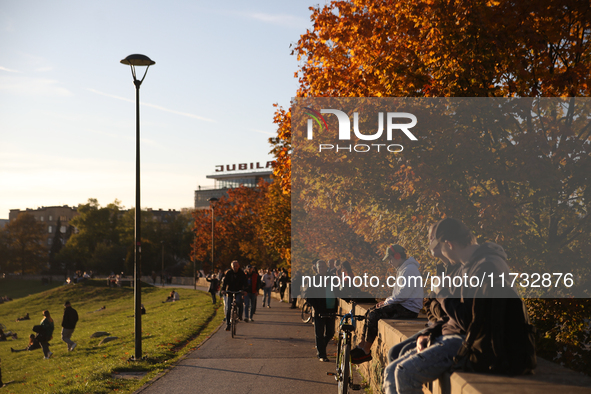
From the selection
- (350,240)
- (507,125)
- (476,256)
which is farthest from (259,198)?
(476,256)

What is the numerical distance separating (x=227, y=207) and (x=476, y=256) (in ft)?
169

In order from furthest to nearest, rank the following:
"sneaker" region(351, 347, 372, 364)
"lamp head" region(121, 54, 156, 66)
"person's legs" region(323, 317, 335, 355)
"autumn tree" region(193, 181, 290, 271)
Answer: "autumn tree" region(193, 181, 290, 271) < "lamp head" region(121, 54, 156, 66) < "person's legs" region(323, 317, 335, 355) < "sneaker" region(351, 347, 372, 364)

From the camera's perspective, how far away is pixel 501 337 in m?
3.77

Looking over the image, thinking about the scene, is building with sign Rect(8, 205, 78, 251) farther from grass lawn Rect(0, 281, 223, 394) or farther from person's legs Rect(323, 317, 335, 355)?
person's legs Rect(323, 317, 335, 355)

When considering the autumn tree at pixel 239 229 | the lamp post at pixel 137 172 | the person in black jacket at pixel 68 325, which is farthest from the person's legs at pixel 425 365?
the autumn tree at pixel 239 229

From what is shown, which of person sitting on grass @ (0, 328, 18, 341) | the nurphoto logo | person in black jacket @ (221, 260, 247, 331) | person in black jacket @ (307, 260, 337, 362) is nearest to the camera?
person in black jacket @ (307, 260, 337, 362)

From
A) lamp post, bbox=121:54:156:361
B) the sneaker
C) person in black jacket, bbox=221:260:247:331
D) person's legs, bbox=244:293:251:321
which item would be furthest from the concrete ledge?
person's legs, bbox=244:293:251:321

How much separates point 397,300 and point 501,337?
3105mm

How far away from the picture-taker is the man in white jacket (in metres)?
6.77

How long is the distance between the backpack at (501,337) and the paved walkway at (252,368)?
175 inches

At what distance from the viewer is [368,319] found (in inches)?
277

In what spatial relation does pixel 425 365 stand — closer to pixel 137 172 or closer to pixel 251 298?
pixel 137 172

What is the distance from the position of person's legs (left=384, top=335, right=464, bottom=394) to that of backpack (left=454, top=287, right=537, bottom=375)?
0.19 meters

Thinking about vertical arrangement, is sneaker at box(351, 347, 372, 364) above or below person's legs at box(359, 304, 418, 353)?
below
